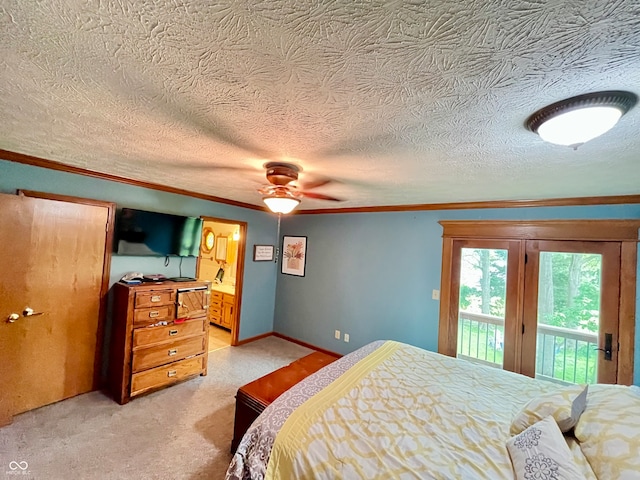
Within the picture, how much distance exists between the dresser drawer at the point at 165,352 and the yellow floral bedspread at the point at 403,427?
198 centimetres

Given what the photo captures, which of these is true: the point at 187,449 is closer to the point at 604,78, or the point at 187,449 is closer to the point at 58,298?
the point at 58,298

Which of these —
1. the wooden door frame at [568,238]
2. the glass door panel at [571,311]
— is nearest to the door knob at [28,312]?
the wooden door frame at [568,238]

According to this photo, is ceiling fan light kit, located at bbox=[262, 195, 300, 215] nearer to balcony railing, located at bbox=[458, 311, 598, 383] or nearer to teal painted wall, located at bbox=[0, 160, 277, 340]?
teal painted wall, located at bbox=[0, 160, 277, 340]

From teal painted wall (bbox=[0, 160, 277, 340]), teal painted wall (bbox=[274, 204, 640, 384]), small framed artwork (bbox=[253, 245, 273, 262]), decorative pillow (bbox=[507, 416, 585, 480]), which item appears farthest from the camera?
small framed artwork (bbox=[253, 245, 273, 262])

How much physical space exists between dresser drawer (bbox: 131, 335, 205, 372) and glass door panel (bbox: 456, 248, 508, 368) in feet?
10.2

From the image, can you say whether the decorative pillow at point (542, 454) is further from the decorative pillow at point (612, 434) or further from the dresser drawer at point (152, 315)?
the dresser drawer at point (152, 315)

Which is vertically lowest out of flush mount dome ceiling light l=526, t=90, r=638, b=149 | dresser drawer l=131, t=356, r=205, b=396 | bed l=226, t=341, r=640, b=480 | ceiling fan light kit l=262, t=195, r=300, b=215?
dresser drawer l=131, t=356, r=205, b=396

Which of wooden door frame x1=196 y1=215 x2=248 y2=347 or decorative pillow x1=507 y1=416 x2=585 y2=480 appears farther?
wooden door frame x1=196 y1=215 x2=248 y2=347

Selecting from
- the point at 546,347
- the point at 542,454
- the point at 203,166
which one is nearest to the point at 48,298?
the point at 203,166

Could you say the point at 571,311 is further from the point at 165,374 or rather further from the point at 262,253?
the point at 165,374

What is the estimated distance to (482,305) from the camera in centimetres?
311

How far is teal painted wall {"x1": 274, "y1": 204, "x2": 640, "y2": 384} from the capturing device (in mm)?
3363

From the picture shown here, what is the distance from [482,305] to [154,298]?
3.61 m

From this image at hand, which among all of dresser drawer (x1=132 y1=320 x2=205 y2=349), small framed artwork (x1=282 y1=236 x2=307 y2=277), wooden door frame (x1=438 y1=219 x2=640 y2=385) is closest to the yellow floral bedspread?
wooden door frame (x1=438 y1=219 x2=640 y2=385)
